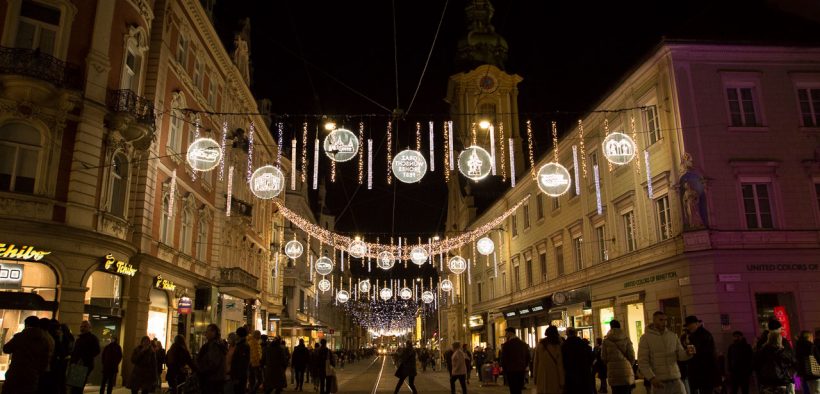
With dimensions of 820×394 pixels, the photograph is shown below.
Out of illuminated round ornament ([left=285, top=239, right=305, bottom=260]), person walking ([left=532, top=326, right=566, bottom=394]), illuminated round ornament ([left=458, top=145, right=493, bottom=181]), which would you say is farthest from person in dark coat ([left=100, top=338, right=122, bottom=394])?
illuminated round ornament ([left=285, top=239, right=305, bottom=260])

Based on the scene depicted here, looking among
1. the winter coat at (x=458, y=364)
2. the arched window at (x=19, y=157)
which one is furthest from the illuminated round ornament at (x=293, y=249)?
the winter coat at (x=458, y=364)

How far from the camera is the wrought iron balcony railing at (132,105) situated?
18.7 metres

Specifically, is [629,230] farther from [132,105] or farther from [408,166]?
[132,105]

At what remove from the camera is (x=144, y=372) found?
12.8m

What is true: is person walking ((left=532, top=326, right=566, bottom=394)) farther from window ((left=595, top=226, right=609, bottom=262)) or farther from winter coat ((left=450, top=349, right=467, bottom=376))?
window ((left=595, top=226, right=609, bottom=262))

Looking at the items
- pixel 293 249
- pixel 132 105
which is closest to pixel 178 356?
pixel 132 105

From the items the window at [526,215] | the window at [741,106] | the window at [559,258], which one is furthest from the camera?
the window at [526,215]

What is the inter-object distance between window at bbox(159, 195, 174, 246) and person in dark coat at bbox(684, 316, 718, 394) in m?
18.5

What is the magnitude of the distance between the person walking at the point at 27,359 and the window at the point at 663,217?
18340 mm

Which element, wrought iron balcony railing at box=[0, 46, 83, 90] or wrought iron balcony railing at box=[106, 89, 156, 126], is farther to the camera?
wrought iron balcony railing at box=[106, 89, 156, 126]

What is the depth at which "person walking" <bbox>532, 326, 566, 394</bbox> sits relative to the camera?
897 centimetres

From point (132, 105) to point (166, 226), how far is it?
5.91 meters

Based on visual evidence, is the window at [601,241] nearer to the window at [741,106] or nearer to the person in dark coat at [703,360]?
the window at [741,106]

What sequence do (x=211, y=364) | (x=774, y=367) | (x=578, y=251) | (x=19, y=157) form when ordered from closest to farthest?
(x=211, y=364)
(x=774, y=367)
(x=19, y=157)
(x=578, y=251)
